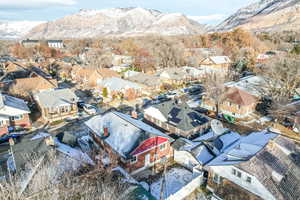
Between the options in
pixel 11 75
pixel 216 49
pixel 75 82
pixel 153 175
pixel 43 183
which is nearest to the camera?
pixel 43 183

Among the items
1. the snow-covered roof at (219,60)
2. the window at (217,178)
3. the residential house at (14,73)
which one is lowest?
the window at (217,178)

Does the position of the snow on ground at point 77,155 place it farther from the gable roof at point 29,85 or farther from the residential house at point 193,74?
the residential house at point 193,74

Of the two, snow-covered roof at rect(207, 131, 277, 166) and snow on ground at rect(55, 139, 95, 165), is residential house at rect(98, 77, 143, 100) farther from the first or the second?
snow-covered roof at rect(207, 131, 277, 166)

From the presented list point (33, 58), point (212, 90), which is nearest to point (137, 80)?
point (212, 90)

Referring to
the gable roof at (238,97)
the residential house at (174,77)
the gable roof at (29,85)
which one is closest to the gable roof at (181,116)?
the gable roof at (238,97)

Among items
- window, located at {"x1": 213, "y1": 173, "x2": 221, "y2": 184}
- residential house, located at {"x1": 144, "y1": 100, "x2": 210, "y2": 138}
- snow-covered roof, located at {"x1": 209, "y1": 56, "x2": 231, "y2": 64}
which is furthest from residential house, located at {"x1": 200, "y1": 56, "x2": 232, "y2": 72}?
window, located at {"x1": 213, "y1": 173, "x2": 221, "y2": 184}

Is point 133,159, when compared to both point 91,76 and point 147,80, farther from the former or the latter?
point 91,76

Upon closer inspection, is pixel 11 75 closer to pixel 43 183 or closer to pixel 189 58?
pixel 43 183
